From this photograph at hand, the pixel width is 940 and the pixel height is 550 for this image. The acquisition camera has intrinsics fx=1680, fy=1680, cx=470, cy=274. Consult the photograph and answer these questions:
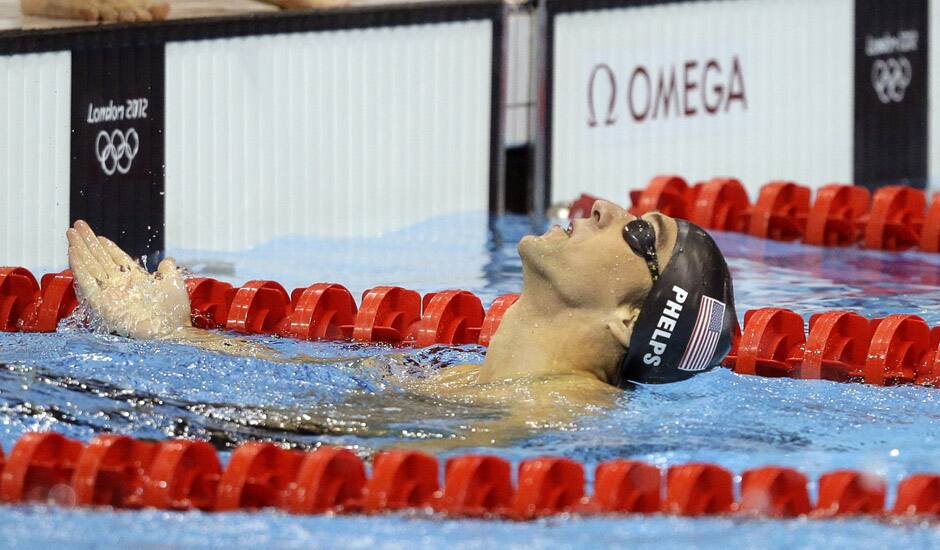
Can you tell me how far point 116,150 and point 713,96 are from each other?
3357 mm

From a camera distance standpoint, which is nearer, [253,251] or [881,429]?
[881,429]

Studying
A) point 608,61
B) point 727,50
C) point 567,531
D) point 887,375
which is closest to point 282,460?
point 567,531

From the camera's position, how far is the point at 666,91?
25.9ft

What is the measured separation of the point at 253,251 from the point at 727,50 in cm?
289

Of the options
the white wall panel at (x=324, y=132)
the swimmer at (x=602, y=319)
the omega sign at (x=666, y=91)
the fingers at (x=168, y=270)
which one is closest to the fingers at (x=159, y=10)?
the white wall panel at (x=324, y=132)

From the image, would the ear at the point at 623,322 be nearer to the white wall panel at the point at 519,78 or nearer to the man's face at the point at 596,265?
the man's face at the point at 596,265

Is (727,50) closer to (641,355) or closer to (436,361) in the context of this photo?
(436,361)

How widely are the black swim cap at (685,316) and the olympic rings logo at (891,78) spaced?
5798 millimetres

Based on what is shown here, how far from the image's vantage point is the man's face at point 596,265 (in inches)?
138

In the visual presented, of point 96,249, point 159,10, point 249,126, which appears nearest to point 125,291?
point 96,249

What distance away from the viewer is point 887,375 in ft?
14.0

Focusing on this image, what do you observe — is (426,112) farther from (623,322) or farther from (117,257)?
(623,322)

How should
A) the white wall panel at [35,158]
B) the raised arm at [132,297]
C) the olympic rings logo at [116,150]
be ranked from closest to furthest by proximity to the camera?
the raised arm at [132,297] → the white wall panel at [35,158] → the olympic rings logo at [116,150]

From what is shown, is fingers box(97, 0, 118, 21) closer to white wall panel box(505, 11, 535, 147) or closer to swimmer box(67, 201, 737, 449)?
white wall panel box(505, 11, 535, 147)
